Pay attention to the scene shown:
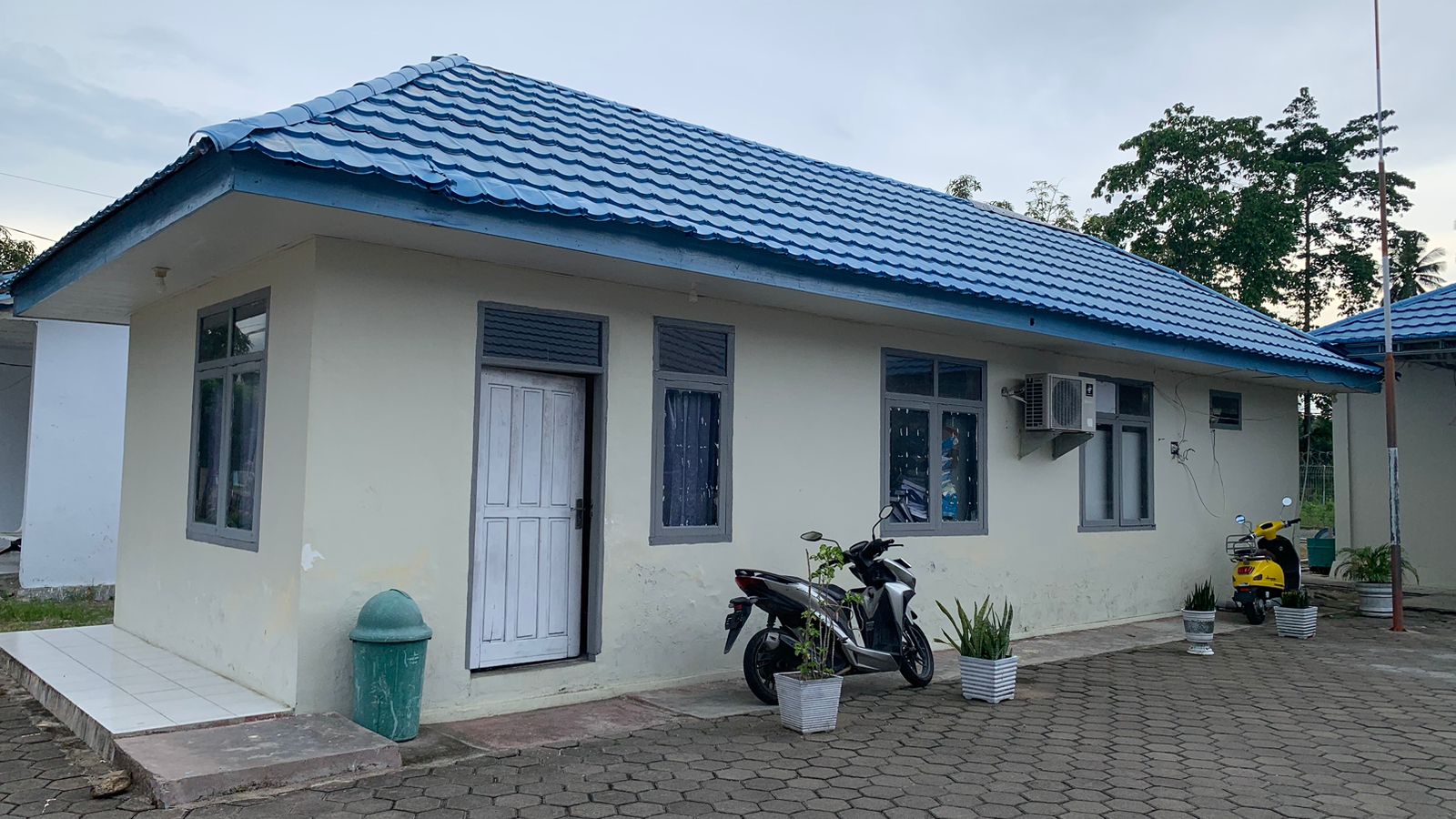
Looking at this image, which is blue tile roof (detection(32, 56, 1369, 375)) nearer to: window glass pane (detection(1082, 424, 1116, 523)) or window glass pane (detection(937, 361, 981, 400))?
window glass pane (detection(937, 361, 981, 400))

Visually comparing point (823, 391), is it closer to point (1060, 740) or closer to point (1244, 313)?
point (1060, 740)

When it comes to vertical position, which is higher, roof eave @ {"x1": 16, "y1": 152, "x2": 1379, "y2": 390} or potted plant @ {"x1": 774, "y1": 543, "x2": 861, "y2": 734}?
roof eave @ {"x1": 16, "y1": 152, "x2": 1379, "y2": 390}

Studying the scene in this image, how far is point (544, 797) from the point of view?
4.63 m

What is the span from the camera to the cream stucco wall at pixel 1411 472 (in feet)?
43.7

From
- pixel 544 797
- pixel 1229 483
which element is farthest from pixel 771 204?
pixel 1229 483

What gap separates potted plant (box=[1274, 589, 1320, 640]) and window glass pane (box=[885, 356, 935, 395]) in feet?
13.3

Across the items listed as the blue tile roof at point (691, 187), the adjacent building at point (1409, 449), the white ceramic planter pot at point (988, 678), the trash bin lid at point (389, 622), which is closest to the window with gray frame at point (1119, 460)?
the blue tile roof at point (691, 187)

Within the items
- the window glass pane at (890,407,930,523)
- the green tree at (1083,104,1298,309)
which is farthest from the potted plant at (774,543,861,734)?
the green tree at (1083,104,1298,309)

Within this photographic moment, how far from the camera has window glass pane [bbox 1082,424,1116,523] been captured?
10.3m

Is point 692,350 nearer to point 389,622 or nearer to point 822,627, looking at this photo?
point 822,627

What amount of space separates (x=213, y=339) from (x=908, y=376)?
17.2ft

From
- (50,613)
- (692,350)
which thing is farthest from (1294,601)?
(50,613)

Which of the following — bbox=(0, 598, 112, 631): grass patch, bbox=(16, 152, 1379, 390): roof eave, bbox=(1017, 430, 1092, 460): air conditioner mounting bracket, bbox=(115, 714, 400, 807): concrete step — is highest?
bbox=(16, 152, 1379, 390): roof eave

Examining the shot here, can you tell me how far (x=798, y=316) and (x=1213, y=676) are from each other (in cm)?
408
